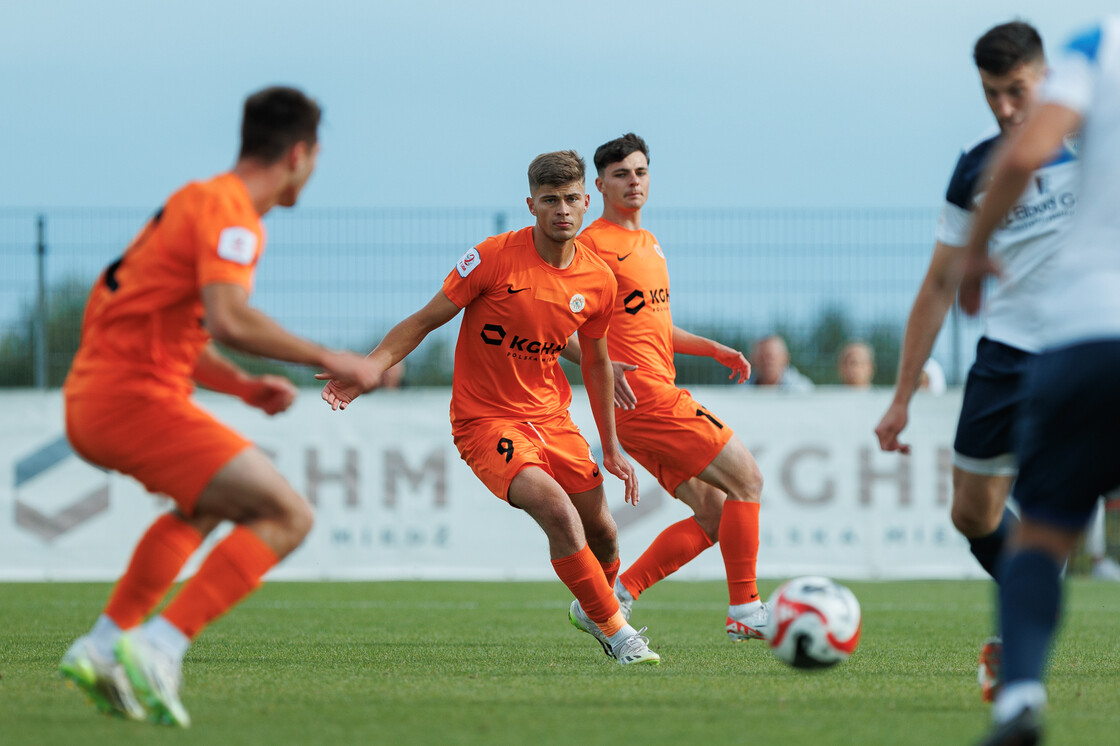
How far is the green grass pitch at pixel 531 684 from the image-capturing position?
155 inches

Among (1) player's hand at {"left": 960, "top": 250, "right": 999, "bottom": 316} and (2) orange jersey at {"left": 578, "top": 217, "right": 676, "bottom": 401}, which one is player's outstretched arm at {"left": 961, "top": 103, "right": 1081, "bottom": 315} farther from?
(2) orange jersey at {"left": 578, "top": 217, "right": 676, "bottom": 401}

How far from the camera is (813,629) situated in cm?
500

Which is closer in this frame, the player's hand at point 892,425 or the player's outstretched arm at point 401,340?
the player's hand at point 892,425

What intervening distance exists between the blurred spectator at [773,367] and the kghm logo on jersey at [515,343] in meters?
7.50

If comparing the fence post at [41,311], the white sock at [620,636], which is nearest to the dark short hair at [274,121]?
the white sock at [620,636]

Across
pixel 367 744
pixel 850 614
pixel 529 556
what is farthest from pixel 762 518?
pixel 367 744

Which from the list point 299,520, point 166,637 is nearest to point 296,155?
point 299,520

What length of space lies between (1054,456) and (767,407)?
406 inches

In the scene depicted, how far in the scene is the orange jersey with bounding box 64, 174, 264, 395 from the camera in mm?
4078

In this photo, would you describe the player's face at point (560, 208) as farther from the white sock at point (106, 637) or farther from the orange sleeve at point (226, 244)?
the white sock at point (106, 637)

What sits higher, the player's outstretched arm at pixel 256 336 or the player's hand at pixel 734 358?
the player's outstretched arm at pixel 256 336

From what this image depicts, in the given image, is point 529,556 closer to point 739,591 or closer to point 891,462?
point 891,462

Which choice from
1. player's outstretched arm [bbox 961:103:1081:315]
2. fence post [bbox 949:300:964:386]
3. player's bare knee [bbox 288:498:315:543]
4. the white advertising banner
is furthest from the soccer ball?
fence post [bbox 949:300:964:386]

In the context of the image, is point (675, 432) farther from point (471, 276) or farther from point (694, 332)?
point (694, 332)
